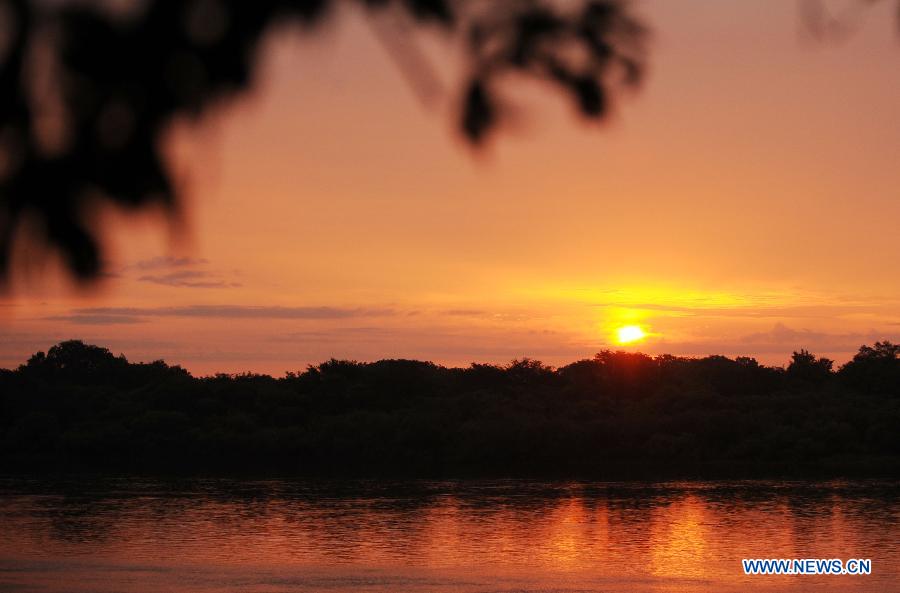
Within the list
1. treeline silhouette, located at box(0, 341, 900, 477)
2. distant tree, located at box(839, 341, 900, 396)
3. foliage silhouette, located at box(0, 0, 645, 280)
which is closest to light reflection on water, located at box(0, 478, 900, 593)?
treeline silhouette, located at box(0, 341, 900, 477)

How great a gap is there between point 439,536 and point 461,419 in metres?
25.8

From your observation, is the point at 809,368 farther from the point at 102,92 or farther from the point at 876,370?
the point at 102,92

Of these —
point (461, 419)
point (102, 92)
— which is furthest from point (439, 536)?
point (102, 92)

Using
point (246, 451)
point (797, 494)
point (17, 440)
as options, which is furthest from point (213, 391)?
point (797, 494)

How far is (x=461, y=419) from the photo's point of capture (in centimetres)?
5741

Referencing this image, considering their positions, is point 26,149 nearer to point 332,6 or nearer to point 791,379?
point 332,6

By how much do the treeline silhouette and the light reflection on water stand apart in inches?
318

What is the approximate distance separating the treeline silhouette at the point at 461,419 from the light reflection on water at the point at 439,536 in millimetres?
8087

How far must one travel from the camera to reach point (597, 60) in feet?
10.6

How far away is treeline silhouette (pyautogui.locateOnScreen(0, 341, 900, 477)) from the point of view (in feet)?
172

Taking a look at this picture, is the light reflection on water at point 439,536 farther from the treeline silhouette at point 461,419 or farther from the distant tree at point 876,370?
the distant tree at point 876,370

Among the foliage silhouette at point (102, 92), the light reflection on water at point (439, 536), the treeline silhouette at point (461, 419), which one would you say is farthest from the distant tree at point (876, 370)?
the foliage silhouette at point (102, 92)

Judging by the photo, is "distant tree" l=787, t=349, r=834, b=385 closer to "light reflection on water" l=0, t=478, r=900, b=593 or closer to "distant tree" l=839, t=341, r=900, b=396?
"distant tree" l=839, t=341, r=900, b=396

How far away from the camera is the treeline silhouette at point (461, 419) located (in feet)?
172
